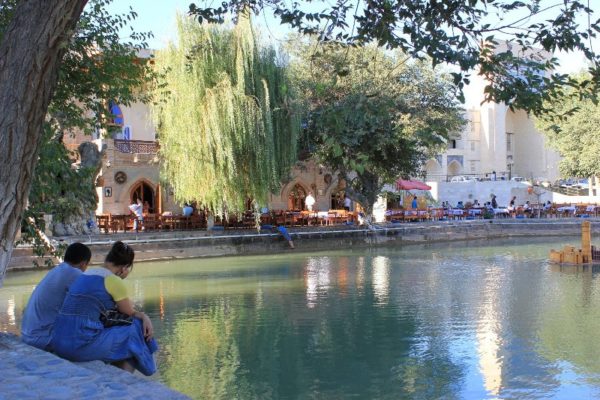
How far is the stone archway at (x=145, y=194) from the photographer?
3075cm

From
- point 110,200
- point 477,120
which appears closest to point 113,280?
point 110,200

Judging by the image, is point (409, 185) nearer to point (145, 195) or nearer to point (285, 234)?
point (285, 234)

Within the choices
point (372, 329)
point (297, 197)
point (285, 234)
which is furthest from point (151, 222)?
point (372, 329)

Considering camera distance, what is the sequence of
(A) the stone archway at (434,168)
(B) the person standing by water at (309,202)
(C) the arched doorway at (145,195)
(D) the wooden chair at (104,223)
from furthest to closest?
(A) the stone archway at (434,168), (B) the person standing by water at (309,202), (C) the arched doorway at (145,195), (D) the wooden chair at (104,223)

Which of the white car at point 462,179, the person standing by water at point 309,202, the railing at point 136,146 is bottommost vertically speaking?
the person standing by water at point 309,202

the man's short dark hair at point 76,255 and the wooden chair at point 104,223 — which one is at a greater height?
the wooden chair at point 104,223

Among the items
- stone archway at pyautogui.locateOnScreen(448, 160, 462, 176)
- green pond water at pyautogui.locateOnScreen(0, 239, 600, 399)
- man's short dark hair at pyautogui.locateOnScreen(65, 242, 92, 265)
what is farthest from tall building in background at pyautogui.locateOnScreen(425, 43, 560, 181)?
man's short dark hair at pyautogui.locateOnScreen(65, 242, 92, 265)

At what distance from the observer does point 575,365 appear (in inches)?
352

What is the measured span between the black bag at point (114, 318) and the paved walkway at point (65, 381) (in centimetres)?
32

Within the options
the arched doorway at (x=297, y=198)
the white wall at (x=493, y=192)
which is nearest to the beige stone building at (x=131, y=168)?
the arched doorway at (x=297, y=198)

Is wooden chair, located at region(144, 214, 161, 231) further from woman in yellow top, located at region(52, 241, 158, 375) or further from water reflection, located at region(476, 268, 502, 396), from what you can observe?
woman in yellow top, located at region(52, 241, 158, 375)

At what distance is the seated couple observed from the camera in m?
4.85

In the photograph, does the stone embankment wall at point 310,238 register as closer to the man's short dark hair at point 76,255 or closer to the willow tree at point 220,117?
the willow tree at point 220,117

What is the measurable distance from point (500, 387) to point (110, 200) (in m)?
24.2
